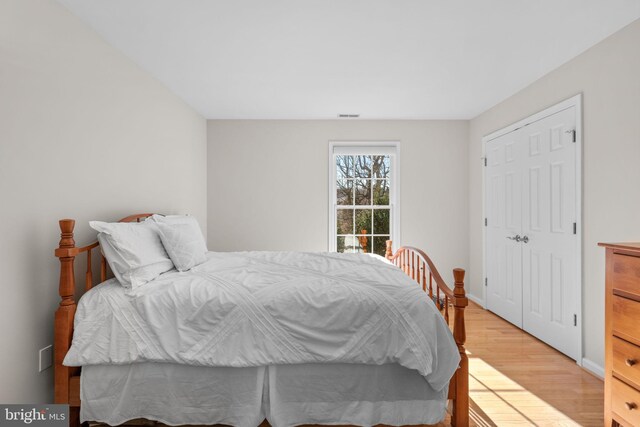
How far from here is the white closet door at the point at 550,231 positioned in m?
2.71

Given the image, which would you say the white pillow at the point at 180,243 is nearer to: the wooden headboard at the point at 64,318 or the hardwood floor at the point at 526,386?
the wooden headboard at the point at 64,318

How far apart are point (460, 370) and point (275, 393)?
1.01 meters

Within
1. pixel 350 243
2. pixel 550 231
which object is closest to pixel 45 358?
pixel 350 243

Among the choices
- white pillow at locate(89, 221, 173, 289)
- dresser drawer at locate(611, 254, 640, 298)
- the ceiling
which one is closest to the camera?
dresser drawer at locate(611, 254, 640, 298)

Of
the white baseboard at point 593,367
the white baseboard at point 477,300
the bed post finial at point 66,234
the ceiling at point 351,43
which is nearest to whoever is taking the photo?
the bed post finial at point 66,234

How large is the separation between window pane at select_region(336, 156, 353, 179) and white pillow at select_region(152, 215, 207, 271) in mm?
2474

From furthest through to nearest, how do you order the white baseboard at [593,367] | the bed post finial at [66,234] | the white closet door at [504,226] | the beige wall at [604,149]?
the white closet door at [504,226], the white baseboard at [593,367], the beige wall at [604,149], the bed post finial at [66,234]

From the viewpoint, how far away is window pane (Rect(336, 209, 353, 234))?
459 cm

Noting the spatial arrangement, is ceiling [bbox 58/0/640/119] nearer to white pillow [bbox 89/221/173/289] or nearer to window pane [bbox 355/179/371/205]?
window pane [bbox 355/179/371/205]

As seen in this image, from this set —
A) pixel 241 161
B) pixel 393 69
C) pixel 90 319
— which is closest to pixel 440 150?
pixel 393 69

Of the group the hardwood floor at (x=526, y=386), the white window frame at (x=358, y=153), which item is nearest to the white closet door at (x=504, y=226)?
the hardwood floor at (x=526, y=386)

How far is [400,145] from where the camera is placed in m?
4.46

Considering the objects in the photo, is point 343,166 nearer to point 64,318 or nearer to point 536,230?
point 536,230

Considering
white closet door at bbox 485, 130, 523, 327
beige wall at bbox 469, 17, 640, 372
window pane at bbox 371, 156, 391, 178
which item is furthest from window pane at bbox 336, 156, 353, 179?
beige wall at bbox 469, 17, 640, 372
